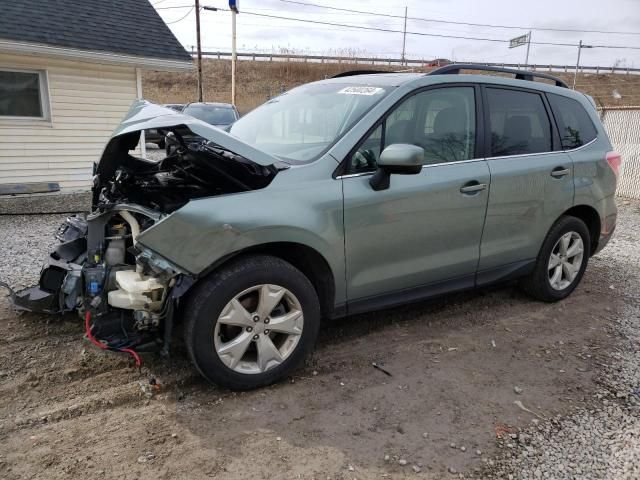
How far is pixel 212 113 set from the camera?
13664 mm

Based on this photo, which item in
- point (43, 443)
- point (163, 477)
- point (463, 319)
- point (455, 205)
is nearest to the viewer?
point (163, 477)

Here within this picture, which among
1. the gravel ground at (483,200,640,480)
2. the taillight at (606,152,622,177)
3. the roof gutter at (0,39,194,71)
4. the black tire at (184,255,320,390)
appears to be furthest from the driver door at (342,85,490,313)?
the roof gutter at (0,39,194,71)

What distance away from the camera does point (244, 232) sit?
2836 mm

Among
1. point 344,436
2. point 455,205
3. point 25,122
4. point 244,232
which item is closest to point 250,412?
point 344,436

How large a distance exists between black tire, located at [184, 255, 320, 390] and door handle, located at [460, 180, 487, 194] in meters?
1.39

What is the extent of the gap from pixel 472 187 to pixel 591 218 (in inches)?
70.6

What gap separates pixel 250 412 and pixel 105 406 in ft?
2.69

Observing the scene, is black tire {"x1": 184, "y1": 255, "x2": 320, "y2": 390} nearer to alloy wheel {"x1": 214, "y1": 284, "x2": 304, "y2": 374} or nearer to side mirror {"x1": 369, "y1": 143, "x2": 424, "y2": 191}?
alloy wheel {"x1": 214, "y1": 284, "x2": 304, "y2": 374}

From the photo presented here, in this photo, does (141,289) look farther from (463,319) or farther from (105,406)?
(463,319)

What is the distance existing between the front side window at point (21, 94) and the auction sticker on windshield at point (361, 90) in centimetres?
751

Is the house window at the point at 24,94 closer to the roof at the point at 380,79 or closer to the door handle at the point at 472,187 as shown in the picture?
the roof at the point at 380,79

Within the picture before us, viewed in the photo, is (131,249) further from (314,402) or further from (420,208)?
(420,208)

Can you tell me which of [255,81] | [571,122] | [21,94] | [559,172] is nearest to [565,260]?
[559,172]

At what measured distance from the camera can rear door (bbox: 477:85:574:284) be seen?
3916 mm
